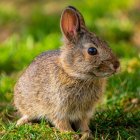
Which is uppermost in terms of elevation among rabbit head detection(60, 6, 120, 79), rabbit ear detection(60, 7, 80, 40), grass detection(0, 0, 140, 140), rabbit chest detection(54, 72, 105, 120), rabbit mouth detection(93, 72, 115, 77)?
rabbit ear detection(60, 7, 80, 40)

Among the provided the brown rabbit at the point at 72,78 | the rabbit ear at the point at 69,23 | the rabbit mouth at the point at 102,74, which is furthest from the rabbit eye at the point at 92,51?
the rabbit ear at the point at 69,23

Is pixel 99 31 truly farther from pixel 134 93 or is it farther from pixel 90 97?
pixel 90 97

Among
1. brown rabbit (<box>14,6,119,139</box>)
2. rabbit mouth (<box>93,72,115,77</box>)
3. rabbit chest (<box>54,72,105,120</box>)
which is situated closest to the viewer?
rabbit mouth (<box>93,72,115,77</box>)

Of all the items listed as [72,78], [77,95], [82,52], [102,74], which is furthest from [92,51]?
[77,95]

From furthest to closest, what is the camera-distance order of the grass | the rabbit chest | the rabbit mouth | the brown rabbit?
the grass
the rabbit chest
the brown rabbit
the rabbit mouth

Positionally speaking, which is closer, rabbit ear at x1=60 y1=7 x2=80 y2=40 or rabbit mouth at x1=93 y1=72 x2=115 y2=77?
rabbit mouth at x1=93 y1=72 x2=115 y2=77

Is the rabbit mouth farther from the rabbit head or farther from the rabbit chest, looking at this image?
the rabbit chest

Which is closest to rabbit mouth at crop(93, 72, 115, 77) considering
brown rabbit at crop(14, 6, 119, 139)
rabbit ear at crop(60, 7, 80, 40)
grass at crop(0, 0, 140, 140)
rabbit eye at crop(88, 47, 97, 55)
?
brown rabbit at crop(14, 6, 119, 139)

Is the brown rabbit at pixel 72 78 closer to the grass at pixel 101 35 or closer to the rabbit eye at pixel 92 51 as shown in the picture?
the rabbit eye at pixel 92 51

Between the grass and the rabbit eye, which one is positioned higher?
the rabbit eye
